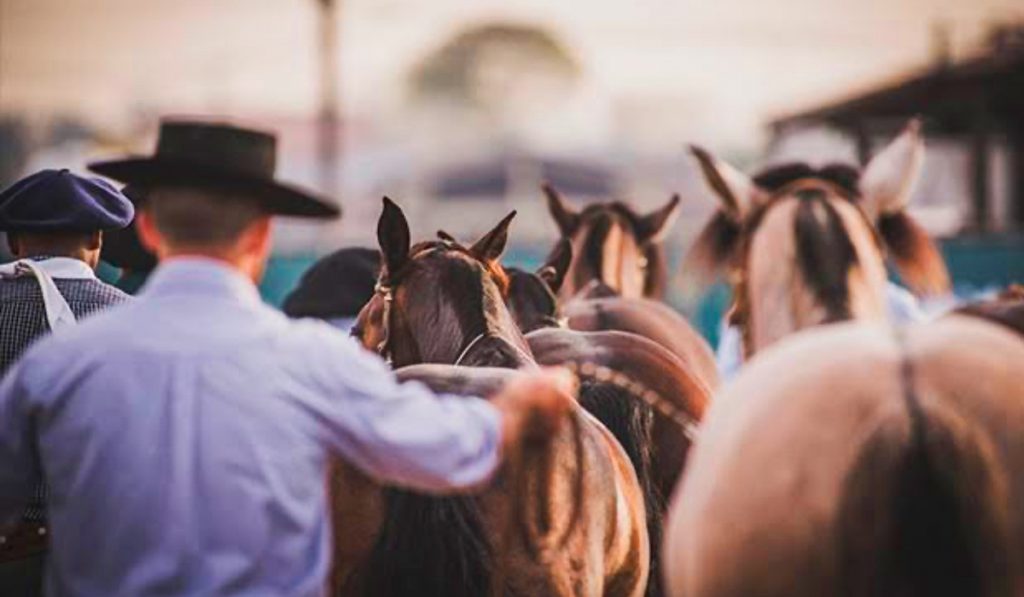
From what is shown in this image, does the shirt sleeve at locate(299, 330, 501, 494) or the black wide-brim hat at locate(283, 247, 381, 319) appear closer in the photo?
the shirt sleeve at locate(299, 330, 501, 494)

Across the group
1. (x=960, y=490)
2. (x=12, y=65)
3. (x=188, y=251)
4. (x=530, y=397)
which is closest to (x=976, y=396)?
(x=960, y=490)

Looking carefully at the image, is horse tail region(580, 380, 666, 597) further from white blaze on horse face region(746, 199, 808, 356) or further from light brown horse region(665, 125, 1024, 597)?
light brown horse region(665, 125, 1024, 597)

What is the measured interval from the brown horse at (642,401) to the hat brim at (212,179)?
2.64 meters

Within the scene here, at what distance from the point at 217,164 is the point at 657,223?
687 cm

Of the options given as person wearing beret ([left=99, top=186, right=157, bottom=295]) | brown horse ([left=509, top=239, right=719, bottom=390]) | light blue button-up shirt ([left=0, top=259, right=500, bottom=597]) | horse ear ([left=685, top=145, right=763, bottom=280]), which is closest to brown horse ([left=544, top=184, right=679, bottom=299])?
brown horse ([left=509, top=239, right=719, bottom=390])

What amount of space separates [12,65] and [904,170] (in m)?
59.4

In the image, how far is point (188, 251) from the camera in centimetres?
346

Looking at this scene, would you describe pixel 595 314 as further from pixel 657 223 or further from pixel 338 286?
pixel 657 223

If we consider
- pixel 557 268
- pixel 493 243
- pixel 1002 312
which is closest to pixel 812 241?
pixel 493 243

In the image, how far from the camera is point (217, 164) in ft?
11.5

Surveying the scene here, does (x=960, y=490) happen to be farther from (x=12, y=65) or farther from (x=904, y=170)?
(x=12, y=65)

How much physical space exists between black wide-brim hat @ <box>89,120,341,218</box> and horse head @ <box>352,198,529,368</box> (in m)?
1.81

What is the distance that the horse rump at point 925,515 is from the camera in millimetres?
3188

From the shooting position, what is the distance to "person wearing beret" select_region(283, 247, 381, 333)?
870 centimetres
